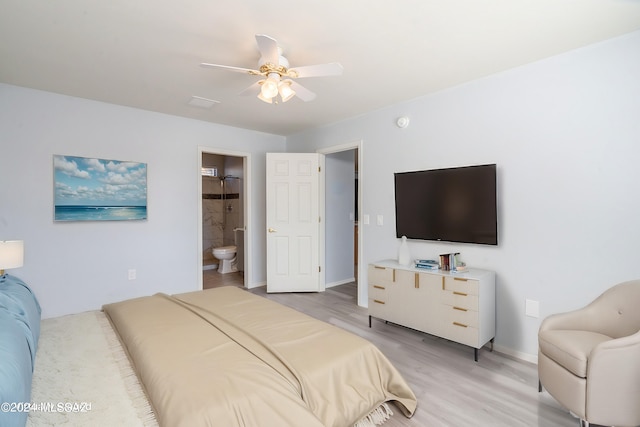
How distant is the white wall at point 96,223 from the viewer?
10.0ft

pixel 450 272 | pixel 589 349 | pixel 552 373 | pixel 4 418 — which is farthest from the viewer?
pixel 450 272

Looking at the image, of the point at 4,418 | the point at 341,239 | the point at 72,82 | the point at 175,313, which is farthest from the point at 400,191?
the point at 72,82

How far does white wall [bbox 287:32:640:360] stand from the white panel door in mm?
1869

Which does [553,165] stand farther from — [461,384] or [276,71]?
[276,71]

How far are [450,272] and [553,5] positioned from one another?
2.03m

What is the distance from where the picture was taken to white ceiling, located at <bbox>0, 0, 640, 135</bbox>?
73.1 inches

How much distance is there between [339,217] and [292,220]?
844mm

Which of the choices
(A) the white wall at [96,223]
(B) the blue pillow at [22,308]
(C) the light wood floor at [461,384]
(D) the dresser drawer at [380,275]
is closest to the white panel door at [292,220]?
(A) the white wall at [96,223]

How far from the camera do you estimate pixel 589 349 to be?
1723 millimetres

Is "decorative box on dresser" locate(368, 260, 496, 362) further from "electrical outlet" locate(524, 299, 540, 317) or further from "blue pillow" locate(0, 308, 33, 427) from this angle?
"blue pillow" locate(0, 308, 33, 427)

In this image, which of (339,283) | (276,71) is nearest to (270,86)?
(276,71)

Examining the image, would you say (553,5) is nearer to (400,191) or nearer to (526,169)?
(526,169)

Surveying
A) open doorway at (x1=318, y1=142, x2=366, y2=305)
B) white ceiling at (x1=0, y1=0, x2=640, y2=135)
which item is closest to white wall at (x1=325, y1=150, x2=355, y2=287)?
open doorway at (x1=318, y1=142, x2=366, y2=305)

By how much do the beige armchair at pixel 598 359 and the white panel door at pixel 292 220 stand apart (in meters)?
3.11
